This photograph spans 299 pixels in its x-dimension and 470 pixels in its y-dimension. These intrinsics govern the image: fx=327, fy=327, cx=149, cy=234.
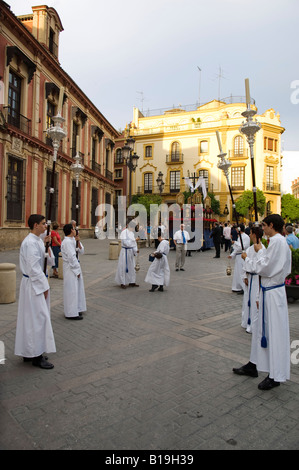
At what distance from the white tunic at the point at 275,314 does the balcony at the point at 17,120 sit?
625 inches

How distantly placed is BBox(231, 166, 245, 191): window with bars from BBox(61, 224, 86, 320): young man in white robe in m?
33.5

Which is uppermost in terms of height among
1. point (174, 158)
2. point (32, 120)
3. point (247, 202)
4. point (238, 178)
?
point (174, 158)

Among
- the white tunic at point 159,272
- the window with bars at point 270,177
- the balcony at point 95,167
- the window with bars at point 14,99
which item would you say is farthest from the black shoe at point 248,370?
the window with bars at point 270,177

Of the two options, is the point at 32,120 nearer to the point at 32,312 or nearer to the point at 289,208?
the point at 32,312

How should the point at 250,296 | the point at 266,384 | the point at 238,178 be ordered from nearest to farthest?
the point at 266,384 < the point at 250,296 < the point at 238,178

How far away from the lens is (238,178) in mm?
37750

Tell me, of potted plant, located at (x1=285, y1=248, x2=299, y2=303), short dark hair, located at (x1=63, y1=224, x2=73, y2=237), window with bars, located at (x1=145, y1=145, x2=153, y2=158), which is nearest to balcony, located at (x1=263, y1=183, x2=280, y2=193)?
window with bars, located at (x1=145, y1=145, x2=153, y2=158)

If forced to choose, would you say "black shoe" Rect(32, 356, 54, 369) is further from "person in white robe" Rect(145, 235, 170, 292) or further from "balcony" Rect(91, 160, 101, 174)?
"balcony" Rect(91, 160, 101, 174)

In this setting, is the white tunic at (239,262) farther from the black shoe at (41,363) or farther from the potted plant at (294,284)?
the black shoe at (41,363)

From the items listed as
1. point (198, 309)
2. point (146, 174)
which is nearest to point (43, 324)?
point (198, 309)

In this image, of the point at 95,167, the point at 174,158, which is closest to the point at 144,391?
the point at 95,167

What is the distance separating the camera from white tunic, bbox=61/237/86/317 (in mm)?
5907

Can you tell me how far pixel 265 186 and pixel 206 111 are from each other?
39.7 ft

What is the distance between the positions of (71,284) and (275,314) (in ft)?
12.4
